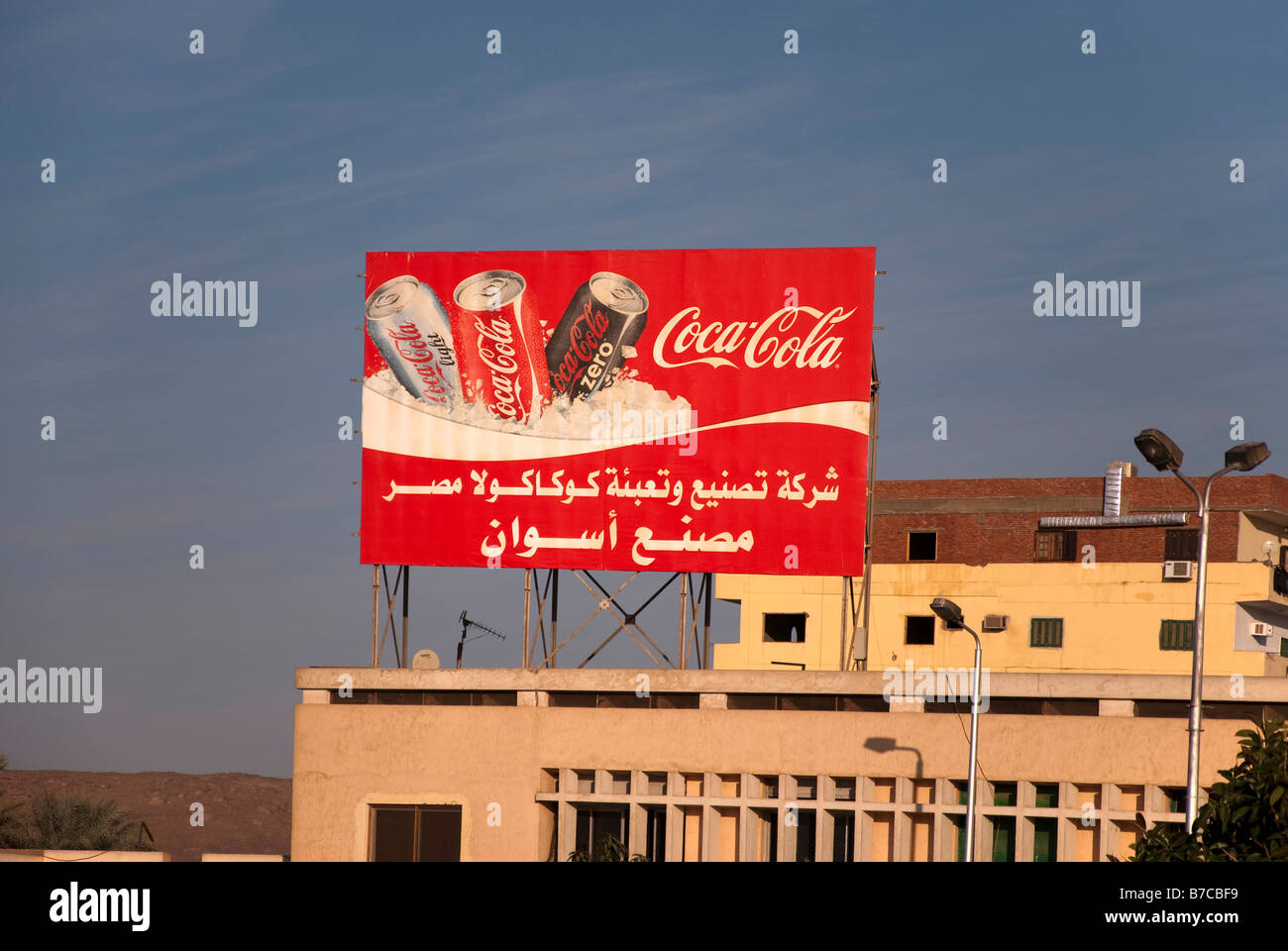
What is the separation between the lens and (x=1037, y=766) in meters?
30.4

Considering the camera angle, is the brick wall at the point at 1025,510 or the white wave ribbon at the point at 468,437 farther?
the brick wall at the point at 1025,510

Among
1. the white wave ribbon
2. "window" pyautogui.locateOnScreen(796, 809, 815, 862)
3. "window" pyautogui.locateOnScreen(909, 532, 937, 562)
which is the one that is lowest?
"window" pyautogui.locateOnScreen(796, 809, 815, 862)

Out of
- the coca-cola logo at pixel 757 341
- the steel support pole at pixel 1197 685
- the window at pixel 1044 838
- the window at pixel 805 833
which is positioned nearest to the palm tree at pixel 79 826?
the window at pixel 805 833

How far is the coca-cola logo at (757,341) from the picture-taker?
33.2 meters

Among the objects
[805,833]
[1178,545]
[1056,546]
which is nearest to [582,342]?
[805,833]

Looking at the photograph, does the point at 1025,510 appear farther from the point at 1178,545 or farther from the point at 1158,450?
the point at 1158,450

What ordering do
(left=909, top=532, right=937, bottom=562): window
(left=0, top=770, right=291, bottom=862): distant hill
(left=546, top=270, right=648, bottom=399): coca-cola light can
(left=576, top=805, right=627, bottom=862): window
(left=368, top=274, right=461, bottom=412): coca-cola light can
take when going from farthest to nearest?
(left=0, top=770, right=291, bottom=862): distant hill < (left=909, top=532, right=937, bottom=562): window < (left=368, top=274, right=461, bottom=412): coca-cola light can < (left=546, top=270, right=648, bottom=399): coca-cola light can < (left=576, top=805, right=627, bottom=862): window

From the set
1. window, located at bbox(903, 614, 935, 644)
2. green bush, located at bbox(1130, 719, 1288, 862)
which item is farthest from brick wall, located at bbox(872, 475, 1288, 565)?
green bush, located at bbox(1130, 719, 1288, 862)

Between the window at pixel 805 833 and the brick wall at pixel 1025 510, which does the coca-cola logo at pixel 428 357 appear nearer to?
the window at pixel 805 833

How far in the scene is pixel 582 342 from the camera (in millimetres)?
34281

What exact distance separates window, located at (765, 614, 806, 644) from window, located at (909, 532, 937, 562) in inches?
194

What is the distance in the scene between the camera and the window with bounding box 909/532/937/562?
62094 mm

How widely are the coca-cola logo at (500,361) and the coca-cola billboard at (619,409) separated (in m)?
0.04

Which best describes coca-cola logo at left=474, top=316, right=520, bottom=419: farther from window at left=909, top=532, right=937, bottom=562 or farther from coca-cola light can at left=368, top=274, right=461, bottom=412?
window at left=909, top=532, right=937, bottom=562
